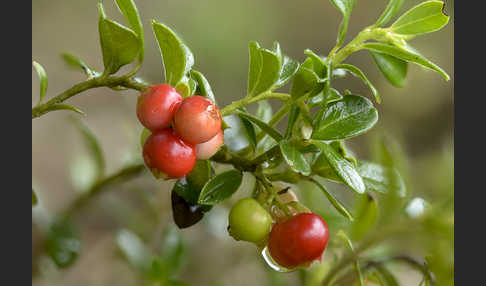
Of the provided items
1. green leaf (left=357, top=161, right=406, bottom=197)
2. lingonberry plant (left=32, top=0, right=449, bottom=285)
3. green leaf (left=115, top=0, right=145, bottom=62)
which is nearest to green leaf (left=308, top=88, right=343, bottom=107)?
lingonberry plant (left=32, top=0, right=449, bottom=285)

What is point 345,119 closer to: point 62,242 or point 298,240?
point 298,240

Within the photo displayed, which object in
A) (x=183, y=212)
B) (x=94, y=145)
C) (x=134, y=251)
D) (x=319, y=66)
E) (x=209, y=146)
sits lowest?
(x=134, y=251)

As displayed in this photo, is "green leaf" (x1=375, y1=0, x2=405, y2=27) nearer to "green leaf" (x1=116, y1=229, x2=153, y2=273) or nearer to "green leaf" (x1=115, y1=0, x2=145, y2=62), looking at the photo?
"green leaf" (x1=115, y1=0, x2=145, y2=62)

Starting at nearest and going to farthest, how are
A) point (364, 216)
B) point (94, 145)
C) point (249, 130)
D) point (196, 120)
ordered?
1. point (196, 120)
2. point (249, 130)
3. point (364, 216)
4. point (94, 145)

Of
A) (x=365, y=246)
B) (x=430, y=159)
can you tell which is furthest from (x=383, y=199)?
(x=430, y=159)

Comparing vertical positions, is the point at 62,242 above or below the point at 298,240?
below

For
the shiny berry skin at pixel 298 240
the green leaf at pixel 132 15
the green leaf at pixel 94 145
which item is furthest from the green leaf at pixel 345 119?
the green leaf at pixel 94 145

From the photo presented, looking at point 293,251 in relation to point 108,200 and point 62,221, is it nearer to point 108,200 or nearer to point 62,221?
point 62,221

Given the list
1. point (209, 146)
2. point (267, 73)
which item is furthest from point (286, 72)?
point (209, 146)
